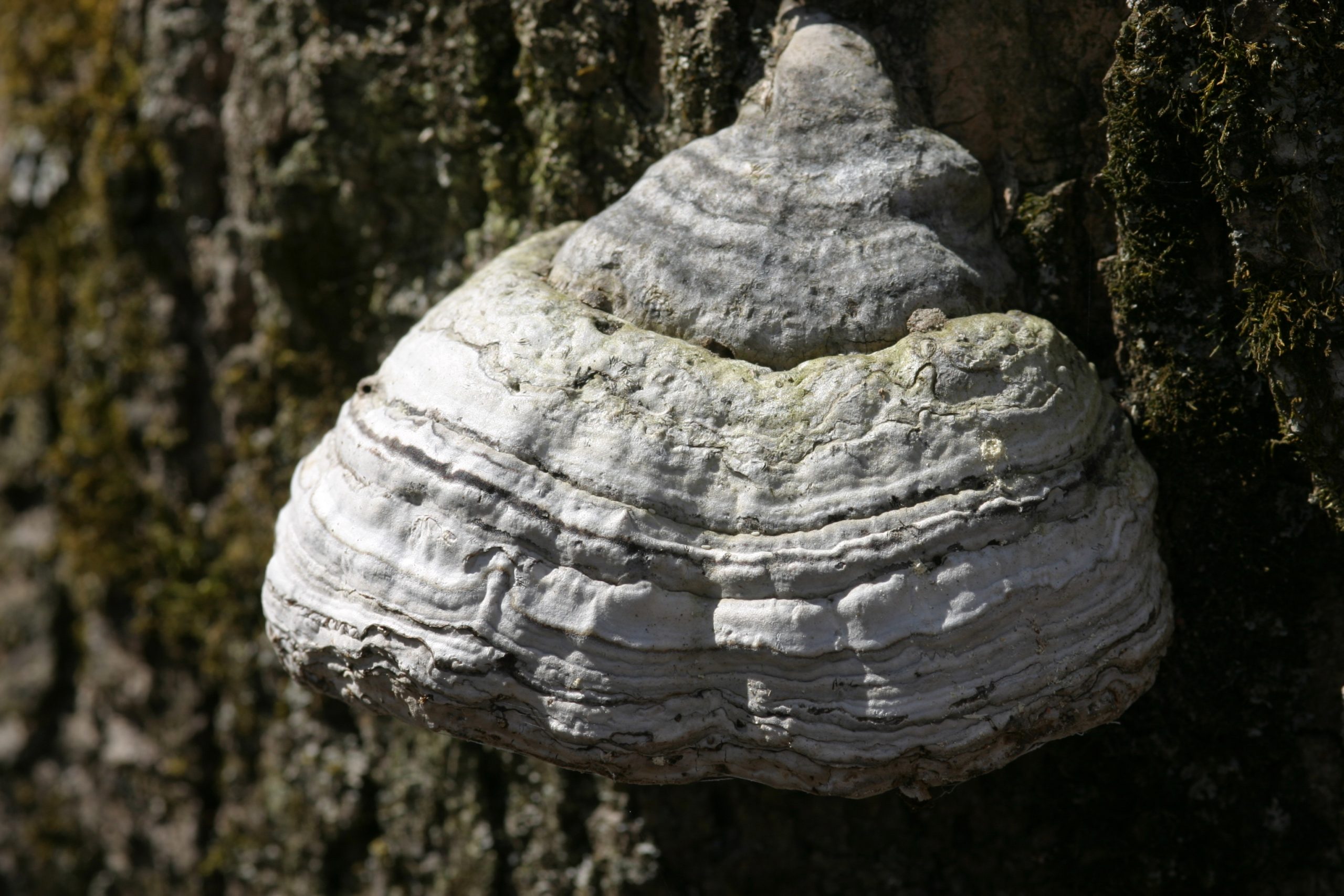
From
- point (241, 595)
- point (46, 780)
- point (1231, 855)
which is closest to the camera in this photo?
point (1231, 855)

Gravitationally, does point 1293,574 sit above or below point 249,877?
above

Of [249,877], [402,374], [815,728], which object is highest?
[402,374]

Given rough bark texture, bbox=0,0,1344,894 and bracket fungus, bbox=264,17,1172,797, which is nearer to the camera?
bracket fungus, bbox=264,17,1172,797

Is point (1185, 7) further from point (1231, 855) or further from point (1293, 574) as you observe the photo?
point (1231, 855)

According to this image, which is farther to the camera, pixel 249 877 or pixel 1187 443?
pixel 249 877

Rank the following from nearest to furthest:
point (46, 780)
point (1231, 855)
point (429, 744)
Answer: point (1231, 855), point (429, 744), point (46, 780)

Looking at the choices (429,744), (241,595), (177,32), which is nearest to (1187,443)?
(429,744)
